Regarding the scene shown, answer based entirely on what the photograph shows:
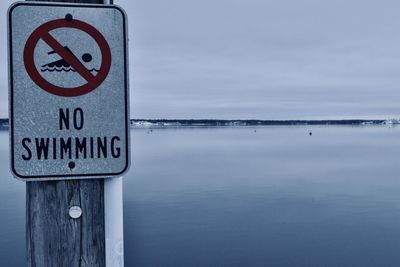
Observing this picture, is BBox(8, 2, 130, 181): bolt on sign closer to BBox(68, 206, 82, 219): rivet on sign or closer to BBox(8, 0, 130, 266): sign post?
BBox(8, 0, 130, 266): sign post

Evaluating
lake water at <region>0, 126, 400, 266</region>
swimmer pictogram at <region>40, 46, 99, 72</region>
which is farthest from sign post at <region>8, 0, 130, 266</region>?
lake water at <region>0, 126, 400, 266</region>

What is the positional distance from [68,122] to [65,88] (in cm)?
14

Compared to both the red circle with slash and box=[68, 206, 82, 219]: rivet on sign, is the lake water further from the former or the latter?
the red circle with slash

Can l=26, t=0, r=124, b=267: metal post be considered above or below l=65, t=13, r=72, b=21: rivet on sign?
below

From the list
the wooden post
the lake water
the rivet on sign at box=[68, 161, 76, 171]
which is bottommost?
the lake water

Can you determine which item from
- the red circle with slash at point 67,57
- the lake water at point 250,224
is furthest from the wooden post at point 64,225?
the lake water at point 250,224

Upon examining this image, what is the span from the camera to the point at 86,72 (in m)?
1.51

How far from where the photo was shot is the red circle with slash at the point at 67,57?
1460 mm

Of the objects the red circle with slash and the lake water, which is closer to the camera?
the red circle with slash

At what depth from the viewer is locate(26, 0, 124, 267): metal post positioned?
1485 mm

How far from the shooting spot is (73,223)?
150 centimetres

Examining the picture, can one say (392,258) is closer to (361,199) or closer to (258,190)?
(361,199)

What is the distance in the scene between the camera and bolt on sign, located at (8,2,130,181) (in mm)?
1462

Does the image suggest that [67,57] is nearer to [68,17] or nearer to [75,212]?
[68,17]
